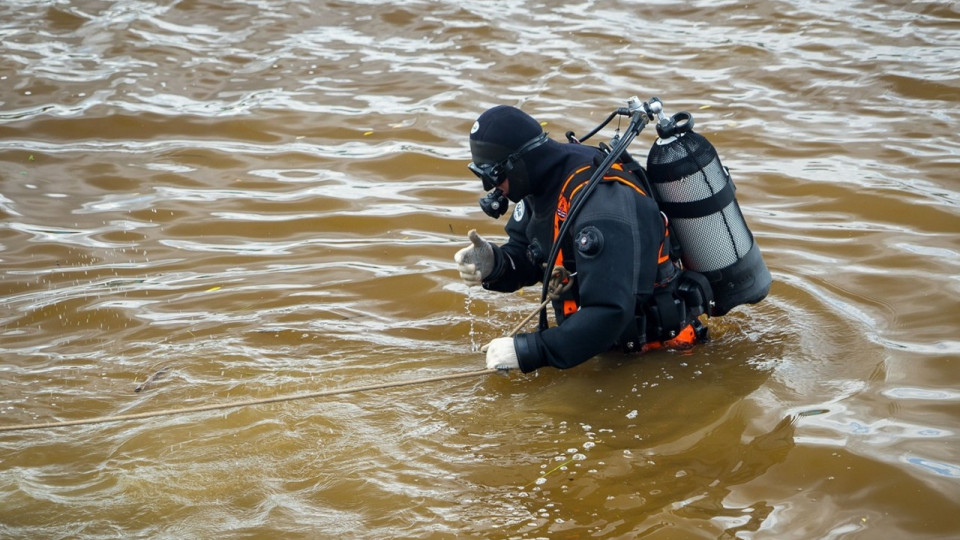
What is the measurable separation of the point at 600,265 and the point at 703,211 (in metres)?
0.61

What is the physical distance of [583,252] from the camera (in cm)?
363

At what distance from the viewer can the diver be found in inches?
143

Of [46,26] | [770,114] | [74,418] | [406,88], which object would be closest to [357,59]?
[406,88]

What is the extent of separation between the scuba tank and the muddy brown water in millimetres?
444

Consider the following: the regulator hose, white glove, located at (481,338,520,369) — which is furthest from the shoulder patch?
white glove, located at (481,338,520,369)

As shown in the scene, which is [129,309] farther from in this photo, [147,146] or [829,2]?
[829,2]

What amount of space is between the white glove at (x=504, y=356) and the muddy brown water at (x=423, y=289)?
285 mm

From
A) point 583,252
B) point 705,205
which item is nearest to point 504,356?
point 583,252

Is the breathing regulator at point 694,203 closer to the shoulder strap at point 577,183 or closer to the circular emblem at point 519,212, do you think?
the shoulder strap at point 577,183

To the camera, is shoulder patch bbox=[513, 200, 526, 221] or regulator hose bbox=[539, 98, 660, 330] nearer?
regulator hose bbox=[539, 98, 660, 330]

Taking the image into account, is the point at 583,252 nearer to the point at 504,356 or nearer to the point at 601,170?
the point at 601,170

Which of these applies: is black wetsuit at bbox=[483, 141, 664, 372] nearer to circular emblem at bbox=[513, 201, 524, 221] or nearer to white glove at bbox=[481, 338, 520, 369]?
white glove at bbox=[481, 338, 520, 369]

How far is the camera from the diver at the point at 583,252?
3643 mm

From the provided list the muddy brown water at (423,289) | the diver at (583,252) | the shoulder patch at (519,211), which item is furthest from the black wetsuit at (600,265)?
the shoulder patch at (519,211)
